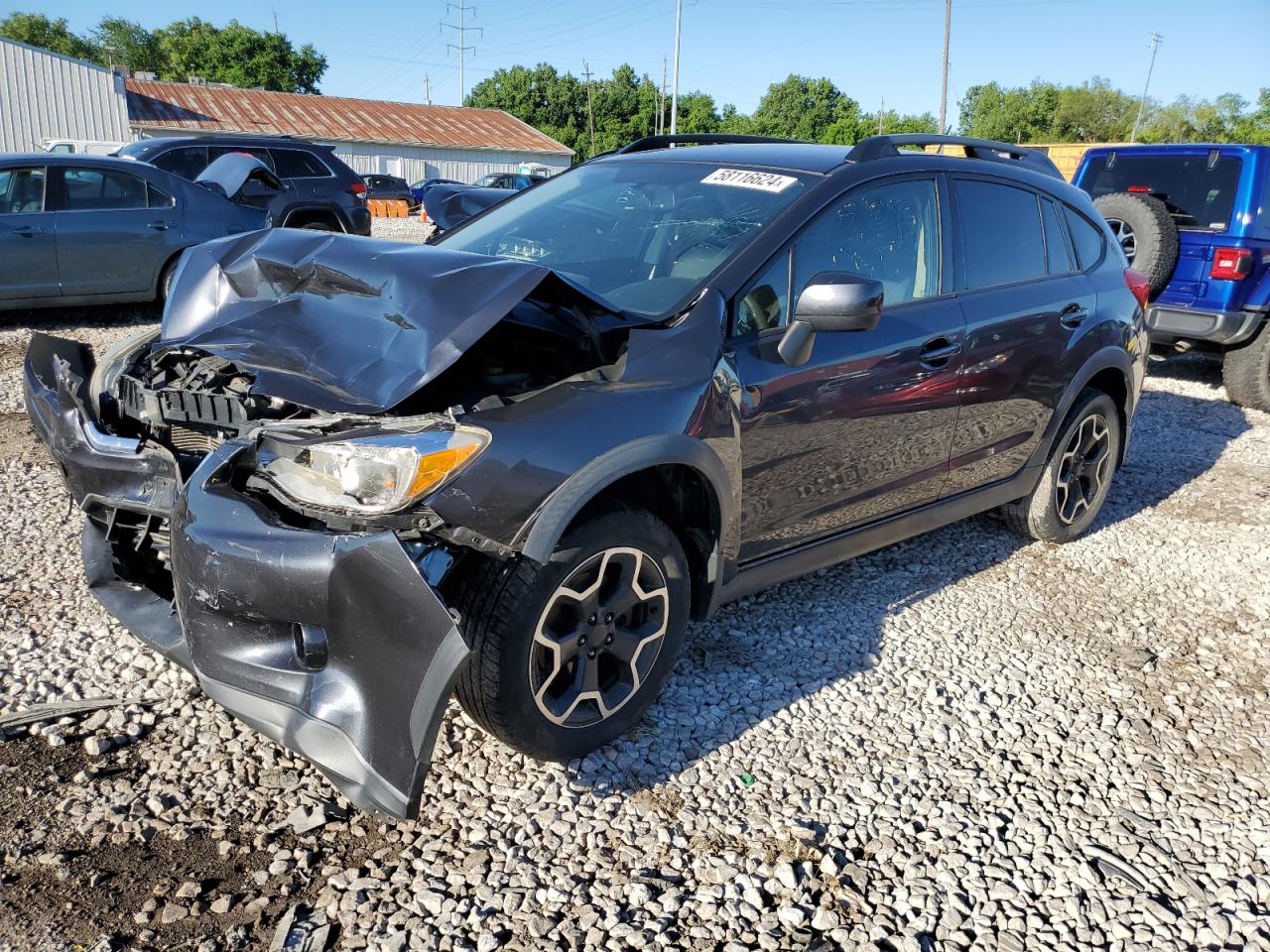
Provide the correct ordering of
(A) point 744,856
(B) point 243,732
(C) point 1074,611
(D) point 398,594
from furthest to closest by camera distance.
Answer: (C) point 1074,611 < (B) point 243,732 < (A) point 744,856 < (D) point 398,594

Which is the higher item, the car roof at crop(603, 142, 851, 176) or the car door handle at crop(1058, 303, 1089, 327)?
the car roof at crop(603, 142, 851, 176)

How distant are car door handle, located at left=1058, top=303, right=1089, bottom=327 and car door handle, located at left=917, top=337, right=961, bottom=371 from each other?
861 mm

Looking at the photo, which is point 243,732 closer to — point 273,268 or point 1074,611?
point 273,268

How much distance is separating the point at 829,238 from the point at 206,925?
2.72 m

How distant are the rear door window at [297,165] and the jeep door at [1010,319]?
9936 millimetres

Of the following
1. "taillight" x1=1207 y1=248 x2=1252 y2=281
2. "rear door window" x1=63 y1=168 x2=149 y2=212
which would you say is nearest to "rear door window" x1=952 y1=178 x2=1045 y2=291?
"taillight" x1=1207 y1=248 x2=1252 y2=281

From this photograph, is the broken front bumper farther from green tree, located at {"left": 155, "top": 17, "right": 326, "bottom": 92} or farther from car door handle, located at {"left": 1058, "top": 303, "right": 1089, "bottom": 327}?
green tree, located at {"left": 155, "top": 17, "right": 326, "bottom": 92}

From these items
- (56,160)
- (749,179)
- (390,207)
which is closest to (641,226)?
(749,179)

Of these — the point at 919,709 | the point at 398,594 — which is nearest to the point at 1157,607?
the point at 919,709

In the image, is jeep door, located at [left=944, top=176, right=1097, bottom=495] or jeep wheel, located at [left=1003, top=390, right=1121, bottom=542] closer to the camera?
jeep door, located at [left=944, top=176, right=1097, bottom=495]

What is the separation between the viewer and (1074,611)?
13.6 ft

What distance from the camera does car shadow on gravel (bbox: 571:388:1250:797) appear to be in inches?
114

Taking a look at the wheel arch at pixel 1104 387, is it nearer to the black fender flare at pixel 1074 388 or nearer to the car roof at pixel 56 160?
the black fender flare at pixel 1074 388

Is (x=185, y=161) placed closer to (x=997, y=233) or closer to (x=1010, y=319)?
(x=997, y=233)
